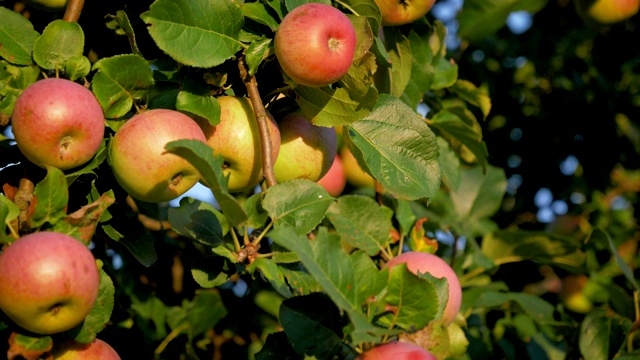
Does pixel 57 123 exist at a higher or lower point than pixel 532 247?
higher

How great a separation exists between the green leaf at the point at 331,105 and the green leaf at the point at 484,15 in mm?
1051

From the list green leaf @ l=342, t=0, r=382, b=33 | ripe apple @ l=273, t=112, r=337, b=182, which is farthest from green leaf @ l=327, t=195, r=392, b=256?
green leaf @ l=342, t=0, r=382, b=33

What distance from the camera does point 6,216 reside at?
1.00m

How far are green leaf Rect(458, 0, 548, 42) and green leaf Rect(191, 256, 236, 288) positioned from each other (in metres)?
1.30

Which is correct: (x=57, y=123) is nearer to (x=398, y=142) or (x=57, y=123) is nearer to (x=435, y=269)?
(x=398, y=142)

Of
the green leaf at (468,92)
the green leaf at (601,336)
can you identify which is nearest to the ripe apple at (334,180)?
the green leaf at (468,92)

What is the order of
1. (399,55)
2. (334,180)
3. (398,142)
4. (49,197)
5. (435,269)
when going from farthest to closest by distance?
(334,180) → (399,55) → (435,269) → (398,142) → (49,197)

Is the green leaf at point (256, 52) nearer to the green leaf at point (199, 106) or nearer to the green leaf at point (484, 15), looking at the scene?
the green leaf at point (199, 106)

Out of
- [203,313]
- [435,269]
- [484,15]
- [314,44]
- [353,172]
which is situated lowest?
[203,313]

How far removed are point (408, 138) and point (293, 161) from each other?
215mm

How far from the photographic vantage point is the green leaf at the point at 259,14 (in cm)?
120

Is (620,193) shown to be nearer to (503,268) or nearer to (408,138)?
(503,268)

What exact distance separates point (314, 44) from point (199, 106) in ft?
0.66

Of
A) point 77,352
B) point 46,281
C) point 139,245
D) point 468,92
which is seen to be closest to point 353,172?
point 468,92
